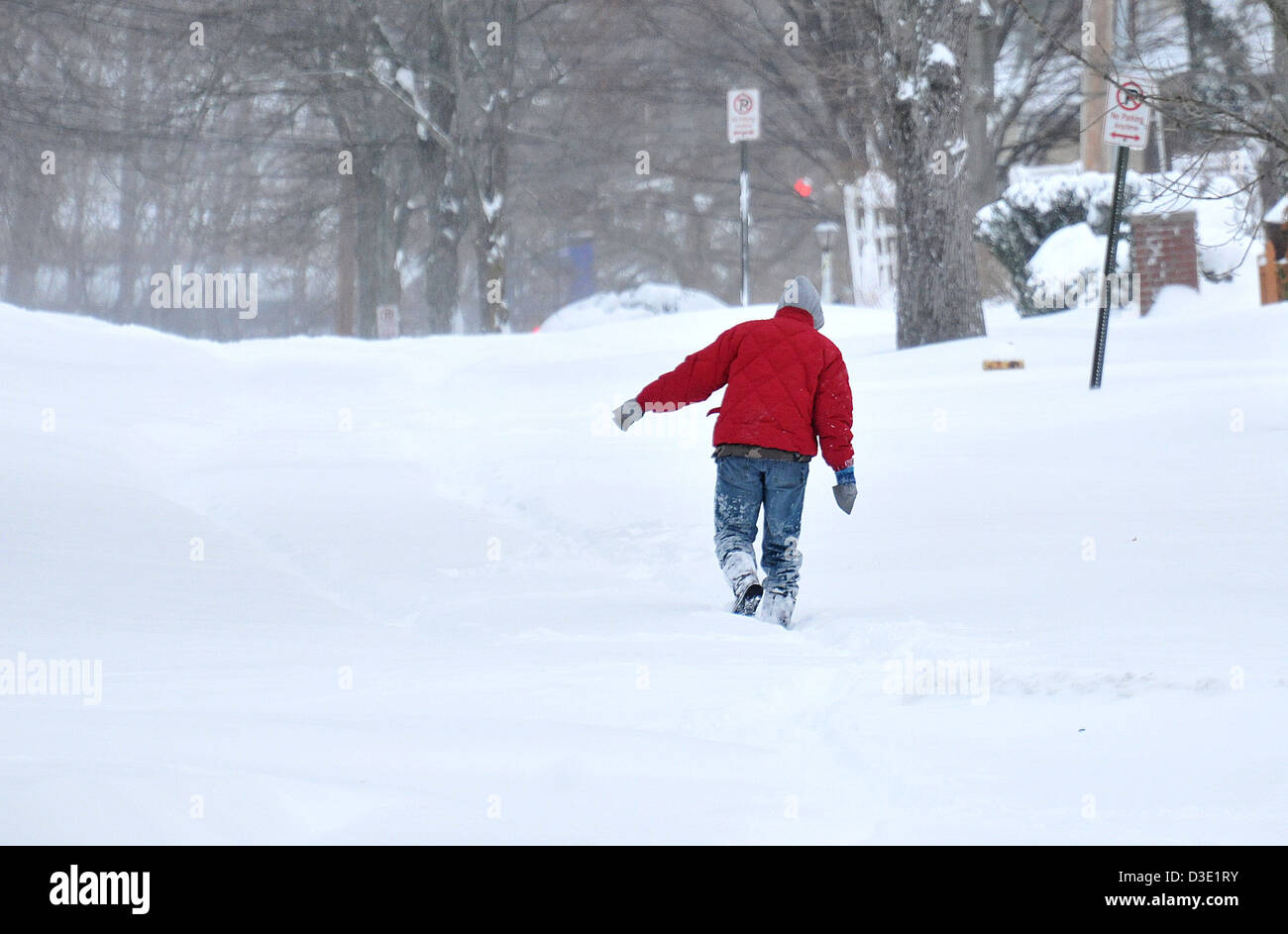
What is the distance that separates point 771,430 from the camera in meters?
6.30

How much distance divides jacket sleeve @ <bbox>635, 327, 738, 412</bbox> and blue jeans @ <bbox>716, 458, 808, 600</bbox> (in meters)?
0.31

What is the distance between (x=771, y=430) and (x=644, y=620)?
2.96 feet

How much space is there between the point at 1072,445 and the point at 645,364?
752 cm

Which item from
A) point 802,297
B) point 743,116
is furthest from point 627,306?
point 802,297

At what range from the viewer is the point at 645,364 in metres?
16.5

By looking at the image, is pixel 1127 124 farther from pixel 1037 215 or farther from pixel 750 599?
pixel 1037 215

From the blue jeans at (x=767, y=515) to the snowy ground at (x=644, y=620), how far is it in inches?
8.6

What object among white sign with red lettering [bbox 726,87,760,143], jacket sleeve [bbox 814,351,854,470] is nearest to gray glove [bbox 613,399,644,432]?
jacket sleeve [bbox 814,351,854,470]

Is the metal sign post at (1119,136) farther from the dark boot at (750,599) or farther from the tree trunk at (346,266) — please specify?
the tree trunk at (346,266)

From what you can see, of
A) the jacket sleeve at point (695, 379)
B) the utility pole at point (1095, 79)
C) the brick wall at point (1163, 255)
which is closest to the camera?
the jacket sleeve at point (695, 379)

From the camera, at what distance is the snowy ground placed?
3.53m

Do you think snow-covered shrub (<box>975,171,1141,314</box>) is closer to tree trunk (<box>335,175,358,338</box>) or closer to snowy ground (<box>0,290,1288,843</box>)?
snowy ground (<box>0,290,1288,843</box>)

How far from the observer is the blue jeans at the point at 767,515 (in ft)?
21.0

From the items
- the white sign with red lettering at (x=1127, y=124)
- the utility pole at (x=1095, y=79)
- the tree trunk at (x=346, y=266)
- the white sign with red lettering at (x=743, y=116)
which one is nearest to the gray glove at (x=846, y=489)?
the white sign with red lettering at (x=1127, y=124)
